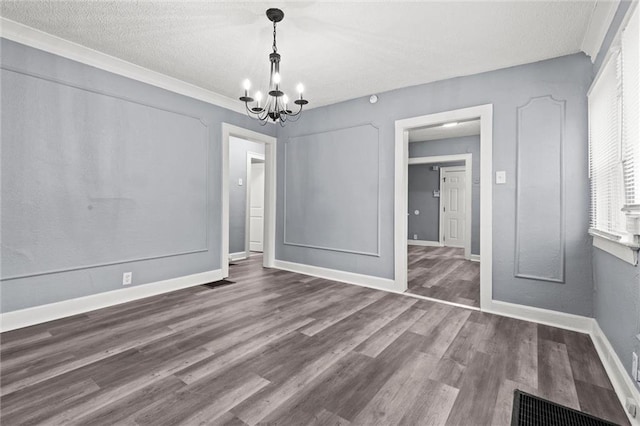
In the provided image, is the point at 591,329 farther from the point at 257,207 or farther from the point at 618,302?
the point at 257,207

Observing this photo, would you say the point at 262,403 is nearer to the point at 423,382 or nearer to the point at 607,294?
the point at 423,382

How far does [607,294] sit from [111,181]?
467 centimetres

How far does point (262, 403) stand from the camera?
162cm

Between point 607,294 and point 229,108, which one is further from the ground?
point 229,108

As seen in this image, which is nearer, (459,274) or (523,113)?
(523,113)

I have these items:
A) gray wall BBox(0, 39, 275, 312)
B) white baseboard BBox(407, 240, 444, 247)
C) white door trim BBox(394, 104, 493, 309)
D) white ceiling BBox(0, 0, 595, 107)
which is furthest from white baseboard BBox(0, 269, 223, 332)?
white baseboard BBox(407, 240, 444, 247)

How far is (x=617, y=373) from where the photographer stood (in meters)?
1.80

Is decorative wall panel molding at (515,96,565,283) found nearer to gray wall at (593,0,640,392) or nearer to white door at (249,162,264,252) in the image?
gray wall at (593,0,640,392)

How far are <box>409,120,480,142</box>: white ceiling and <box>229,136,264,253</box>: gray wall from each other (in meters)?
3.60

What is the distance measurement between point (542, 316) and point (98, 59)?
5259 millimetres

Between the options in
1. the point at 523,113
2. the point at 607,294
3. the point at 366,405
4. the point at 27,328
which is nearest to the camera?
the point at 366,405

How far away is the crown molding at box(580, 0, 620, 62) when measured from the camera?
2.04 meters

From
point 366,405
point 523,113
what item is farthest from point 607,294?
point 366,405

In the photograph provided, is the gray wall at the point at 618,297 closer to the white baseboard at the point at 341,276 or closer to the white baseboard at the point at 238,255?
the white baseboard at the point at 341,276
